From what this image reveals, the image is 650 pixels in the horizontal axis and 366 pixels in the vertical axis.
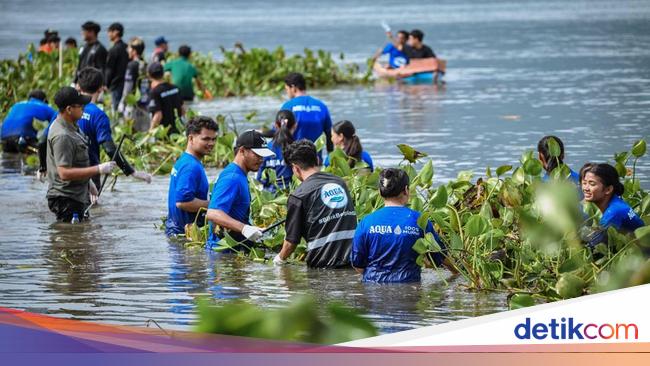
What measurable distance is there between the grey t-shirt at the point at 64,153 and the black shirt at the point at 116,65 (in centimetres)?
995

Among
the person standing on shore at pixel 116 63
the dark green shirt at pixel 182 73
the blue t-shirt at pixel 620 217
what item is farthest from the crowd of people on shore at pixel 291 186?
the dark green shirt at pixel 182 73

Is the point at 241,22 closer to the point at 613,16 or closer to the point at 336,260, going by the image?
the point at 613,16

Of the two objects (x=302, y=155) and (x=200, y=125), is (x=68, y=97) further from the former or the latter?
(x=302, y=155)

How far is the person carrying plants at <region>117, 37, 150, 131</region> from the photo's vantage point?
22.9m

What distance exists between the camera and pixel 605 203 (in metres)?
9.38

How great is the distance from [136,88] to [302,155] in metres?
12.9

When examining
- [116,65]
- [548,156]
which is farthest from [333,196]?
[116,65]

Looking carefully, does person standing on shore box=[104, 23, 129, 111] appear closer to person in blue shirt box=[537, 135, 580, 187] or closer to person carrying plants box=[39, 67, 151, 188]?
person carrying plants box=[39, 67, 151, 188]

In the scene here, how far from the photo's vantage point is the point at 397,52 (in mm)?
32344

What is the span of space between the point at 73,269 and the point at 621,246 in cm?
494

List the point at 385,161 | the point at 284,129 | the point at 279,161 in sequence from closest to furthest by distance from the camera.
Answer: the point at 279,161
the point at 284,129
the point at 385,161

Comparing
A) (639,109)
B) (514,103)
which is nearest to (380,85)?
(514,103)

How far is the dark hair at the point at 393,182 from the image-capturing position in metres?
9.28

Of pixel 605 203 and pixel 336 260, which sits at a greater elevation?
pixel 605 203
